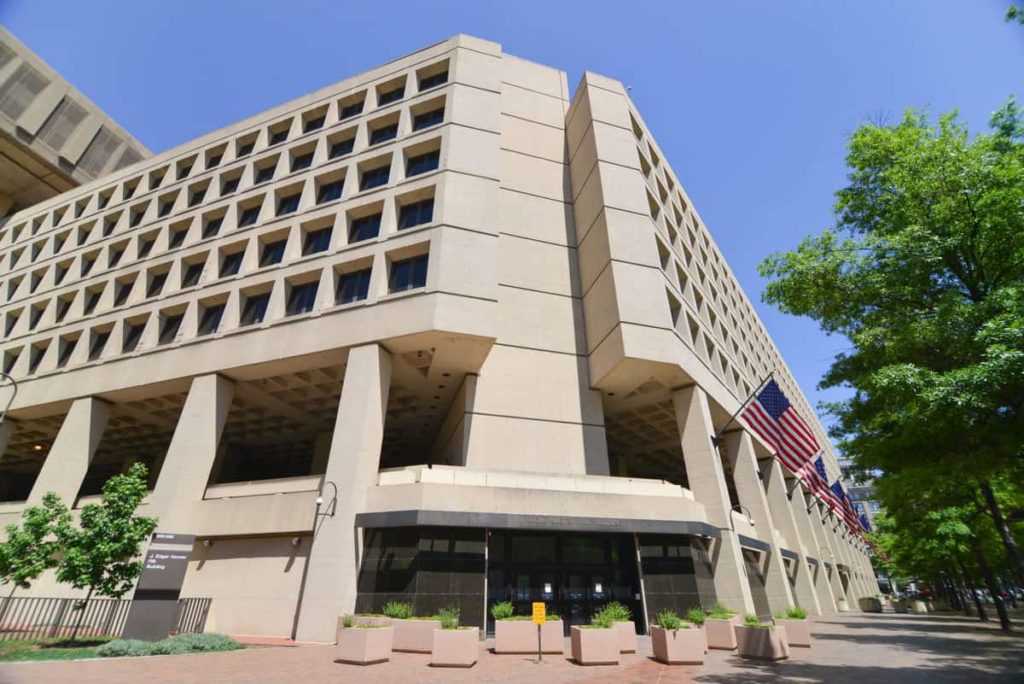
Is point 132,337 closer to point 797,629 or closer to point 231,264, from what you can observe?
point 231,264

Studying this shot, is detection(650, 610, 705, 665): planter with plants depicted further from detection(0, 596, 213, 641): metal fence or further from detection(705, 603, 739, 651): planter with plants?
detection(0, 596, 213, 641): metal fence

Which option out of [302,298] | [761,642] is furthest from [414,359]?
[761,642]

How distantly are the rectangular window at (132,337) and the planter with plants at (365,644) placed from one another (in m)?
24.2

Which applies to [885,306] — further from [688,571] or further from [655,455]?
[655,455]

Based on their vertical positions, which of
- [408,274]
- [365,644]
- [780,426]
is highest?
[408,274]

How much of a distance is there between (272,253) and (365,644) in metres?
22.1

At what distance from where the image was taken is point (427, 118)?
2884 centimetres

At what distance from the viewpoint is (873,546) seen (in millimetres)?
79938

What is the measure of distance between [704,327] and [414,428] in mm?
19264

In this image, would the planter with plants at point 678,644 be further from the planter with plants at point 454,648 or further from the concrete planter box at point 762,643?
the planter with plants at point 454,648

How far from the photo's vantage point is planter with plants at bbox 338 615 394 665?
39.5ft

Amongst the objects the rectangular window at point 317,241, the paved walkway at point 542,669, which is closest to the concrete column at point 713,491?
the paved walkway at point 542,669

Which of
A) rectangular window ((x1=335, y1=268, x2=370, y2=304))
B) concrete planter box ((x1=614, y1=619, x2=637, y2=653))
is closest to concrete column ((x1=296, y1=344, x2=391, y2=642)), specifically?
rectangular window ((x1=335, y1=268, x2=370, y2=304))

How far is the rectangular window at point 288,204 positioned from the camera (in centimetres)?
2880
